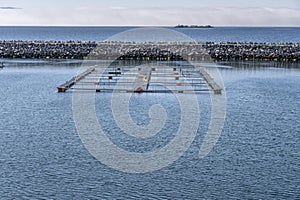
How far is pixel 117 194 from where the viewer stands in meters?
22.6

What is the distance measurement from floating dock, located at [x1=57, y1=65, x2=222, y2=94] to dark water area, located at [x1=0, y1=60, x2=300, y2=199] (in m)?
2.57

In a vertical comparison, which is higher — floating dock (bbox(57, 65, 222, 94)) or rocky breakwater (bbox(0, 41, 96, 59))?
rocky breakwater (bbox(0, 41, 96, 59))

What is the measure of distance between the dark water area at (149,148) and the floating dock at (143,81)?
8.42ft

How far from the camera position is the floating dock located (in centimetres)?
4937

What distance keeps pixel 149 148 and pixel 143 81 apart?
24.8m

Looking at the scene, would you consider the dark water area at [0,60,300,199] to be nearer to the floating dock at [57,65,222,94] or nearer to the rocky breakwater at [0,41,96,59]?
the floating dock at [57,65,222,94]

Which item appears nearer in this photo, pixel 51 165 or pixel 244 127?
pixel 51 165

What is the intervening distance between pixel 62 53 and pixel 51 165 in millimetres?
60207

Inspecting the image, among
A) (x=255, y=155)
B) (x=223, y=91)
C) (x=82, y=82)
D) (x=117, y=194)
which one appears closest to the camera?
(x=117, y=194)

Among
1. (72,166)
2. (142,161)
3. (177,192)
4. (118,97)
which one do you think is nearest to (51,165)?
(72,166)

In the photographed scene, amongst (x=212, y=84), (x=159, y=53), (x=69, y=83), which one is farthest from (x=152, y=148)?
(x=159, y=53)

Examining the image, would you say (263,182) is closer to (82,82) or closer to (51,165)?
(51,165)

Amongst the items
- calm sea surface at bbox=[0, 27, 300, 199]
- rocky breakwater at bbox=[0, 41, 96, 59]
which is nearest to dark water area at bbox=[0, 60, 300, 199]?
calm sea surface at bbox=[0, 27, 300, 199]

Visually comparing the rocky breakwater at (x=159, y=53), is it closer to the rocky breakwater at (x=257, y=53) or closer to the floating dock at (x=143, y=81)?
the rocky breakwater at (x=257, y=53)
